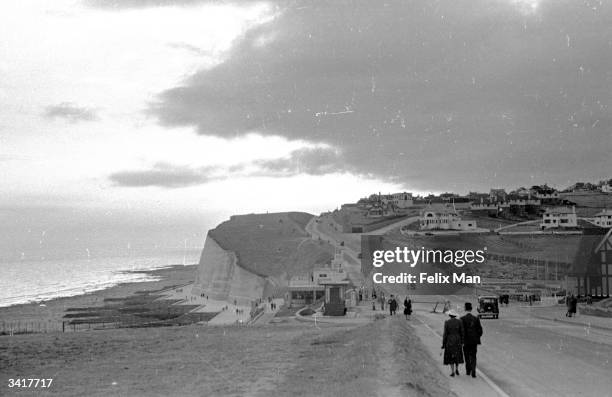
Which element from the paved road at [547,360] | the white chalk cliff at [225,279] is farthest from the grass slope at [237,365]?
the white chalk cliff at [225,279]

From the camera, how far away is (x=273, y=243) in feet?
416

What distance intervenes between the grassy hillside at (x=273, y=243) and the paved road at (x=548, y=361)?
65486mm

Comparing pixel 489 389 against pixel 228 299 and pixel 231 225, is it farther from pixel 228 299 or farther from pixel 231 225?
pixel 231 225

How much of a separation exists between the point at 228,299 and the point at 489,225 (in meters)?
46.1

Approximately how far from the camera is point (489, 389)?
11.5m

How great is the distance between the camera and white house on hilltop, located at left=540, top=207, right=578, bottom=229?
279ft

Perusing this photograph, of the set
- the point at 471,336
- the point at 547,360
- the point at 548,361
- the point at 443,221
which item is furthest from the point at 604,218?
the point at 471,336

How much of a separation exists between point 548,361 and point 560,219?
79.6 m

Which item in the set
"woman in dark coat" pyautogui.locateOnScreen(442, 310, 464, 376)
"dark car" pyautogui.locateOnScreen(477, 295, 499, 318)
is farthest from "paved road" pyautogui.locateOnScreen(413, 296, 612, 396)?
"dark car" pyautogui.locateOnScreen(477, 295, 499, 318)

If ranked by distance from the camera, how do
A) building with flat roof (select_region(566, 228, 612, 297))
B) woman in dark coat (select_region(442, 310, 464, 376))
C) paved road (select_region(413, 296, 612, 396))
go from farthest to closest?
building with flat roof (select_region(566, 228, 612, 297)) < woman in dark coat (select_region(442, 310, 464, 376)) < paved road (select_region(413, 296, 612, 396))

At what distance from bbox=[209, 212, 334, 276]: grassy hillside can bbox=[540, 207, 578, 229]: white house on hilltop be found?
3192 centimetres

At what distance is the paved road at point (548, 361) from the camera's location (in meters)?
12.0

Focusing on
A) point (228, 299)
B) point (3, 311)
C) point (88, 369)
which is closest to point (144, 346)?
point (88, 369)

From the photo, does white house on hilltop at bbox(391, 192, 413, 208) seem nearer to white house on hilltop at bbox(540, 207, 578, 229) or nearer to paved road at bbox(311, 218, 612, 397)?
white house on hilltop at bbox(540, 207, 578, 229)
